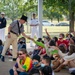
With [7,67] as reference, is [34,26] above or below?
above

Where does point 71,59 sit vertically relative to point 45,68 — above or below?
below

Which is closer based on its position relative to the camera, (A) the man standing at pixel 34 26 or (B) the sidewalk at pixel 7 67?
(B) the sidewalk at pixel 7 67

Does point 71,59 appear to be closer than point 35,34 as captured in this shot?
Yes

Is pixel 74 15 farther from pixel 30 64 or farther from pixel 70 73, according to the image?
pixel 30 64

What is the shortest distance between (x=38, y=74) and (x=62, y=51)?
349cm

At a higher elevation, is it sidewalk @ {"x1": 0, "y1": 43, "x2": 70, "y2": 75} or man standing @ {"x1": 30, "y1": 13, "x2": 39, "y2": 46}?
man standing @ {"x1": 30, "y1": 13, "x2": 39, "y2": 46}

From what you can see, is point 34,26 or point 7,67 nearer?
point 7,67

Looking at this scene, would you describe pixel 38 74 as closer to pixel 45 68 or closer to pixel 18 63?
pixel 45 68

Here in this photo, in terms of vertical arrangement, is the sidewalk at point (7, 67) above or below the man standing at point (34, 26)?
below

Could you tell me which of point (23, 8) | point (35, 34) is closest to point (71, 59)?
point (35, 34)

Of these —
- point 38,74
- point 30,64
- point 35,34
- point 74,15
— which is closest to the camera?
point 38,74

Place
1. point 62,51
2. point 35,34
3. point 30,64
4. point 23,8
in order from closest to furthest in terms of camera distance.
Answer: point 30,64
point 62,51
point 35,34
point 23,8

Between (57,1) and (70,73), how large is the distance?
12372mm

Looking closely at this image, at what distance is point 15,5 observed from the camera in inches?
910
